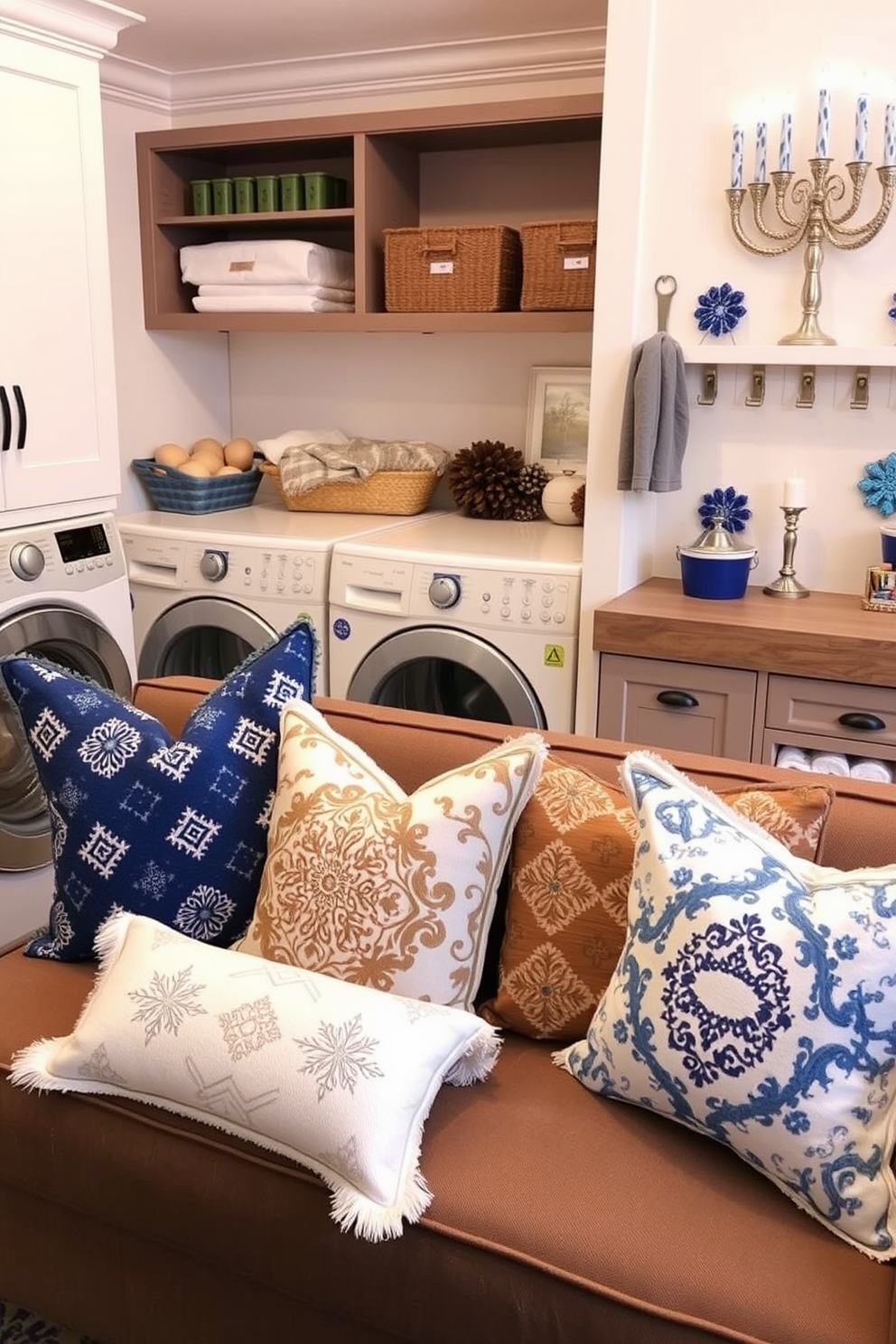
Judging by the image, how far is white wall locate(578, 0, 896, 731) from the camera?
8.07ft

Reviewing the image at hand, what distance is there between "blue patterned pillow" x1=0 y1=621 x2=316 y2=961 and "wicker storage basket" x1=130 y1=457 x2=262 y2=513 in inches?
73.9

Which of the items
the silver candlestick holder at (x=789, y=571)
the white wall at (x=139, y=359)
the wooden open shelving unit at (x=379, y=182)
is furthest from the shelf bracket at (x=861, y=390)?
the white wall at (x=139, y=359)

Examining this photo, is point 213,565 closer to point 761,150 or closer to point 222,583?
point 222,583

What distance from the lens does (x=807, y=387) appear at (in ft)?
8.84

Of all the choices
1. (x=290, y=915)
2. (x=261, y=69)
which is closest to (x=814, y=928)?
(x=290, y=915)

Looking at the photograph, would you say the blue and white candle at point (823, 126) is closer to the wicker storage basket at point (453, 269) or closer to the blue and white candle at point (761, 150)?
the blue and white candle at point (761, 150)

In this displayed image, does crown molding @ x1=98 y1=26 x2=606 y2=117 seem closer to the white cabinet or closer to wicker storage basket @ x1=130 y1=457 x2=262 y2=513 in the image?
the white cabinet

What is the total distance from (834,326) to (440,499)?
1433 millimetres

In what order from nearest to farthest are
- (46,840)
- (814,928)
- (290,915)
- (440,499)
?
(814,928), (290,915), (46,840), (440,499)

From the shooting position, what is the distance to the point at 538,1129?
4.26ft

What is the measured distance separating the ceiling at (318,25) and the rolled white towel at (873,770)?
6.14 feet

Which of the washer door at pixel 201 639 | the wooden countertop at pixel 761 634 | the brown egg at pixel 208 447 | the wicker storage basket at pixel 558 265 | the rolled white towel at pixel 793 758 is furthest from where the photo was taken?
the brown egg at pixel 208 447

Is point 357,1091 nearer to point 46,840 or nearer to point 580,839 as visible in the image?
point 580,839

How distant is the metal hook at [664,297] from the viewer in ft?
8.64
